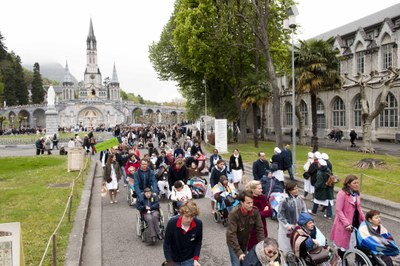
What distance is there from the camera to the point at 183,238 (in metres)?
4.80

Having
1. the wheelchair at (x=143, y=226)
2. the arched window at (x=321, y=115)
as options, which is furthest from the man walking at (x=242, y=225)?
the arched window at (x=321, y=115)

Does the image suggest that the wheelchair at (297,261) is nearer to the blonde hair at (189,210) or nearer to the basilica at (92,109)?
the blonde hair at (189,210)

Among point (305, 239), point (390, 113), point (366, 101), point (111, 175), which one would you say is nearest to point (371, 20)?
point (390, 113)

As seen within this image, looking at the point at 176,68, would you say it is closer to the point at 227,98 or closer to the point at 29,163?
the point at 227,98

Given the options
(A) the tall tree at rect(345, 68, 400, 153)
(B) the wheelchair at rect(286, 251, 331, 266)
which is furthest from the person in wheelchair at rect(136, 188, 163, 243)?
(A) the tall tree at rect(345, 68, 400, 153)

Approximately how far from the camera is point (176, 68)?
38.4 meters

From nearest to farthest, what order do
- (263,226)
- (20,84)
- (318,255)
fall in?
(318,255) < (263,226) < (20,84)

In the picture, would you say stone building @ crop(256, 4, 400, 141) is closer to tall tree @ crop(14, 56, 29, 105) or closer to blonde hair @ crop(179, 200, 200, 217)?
blonde hair @ crop(179, 200, 200, 217)

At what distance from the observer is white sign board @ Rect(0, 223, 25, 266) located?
4.21 meters

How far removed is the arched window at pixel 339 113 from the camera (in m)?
39.8

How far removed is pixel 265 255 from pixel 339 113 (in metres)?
39.4

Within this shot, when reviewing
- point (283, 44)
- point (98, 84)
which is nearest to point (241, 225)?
point (283, 44)

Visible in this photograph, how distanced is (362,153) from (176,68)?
21.5 m

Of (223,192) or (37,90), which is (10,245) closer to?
(223,192)
